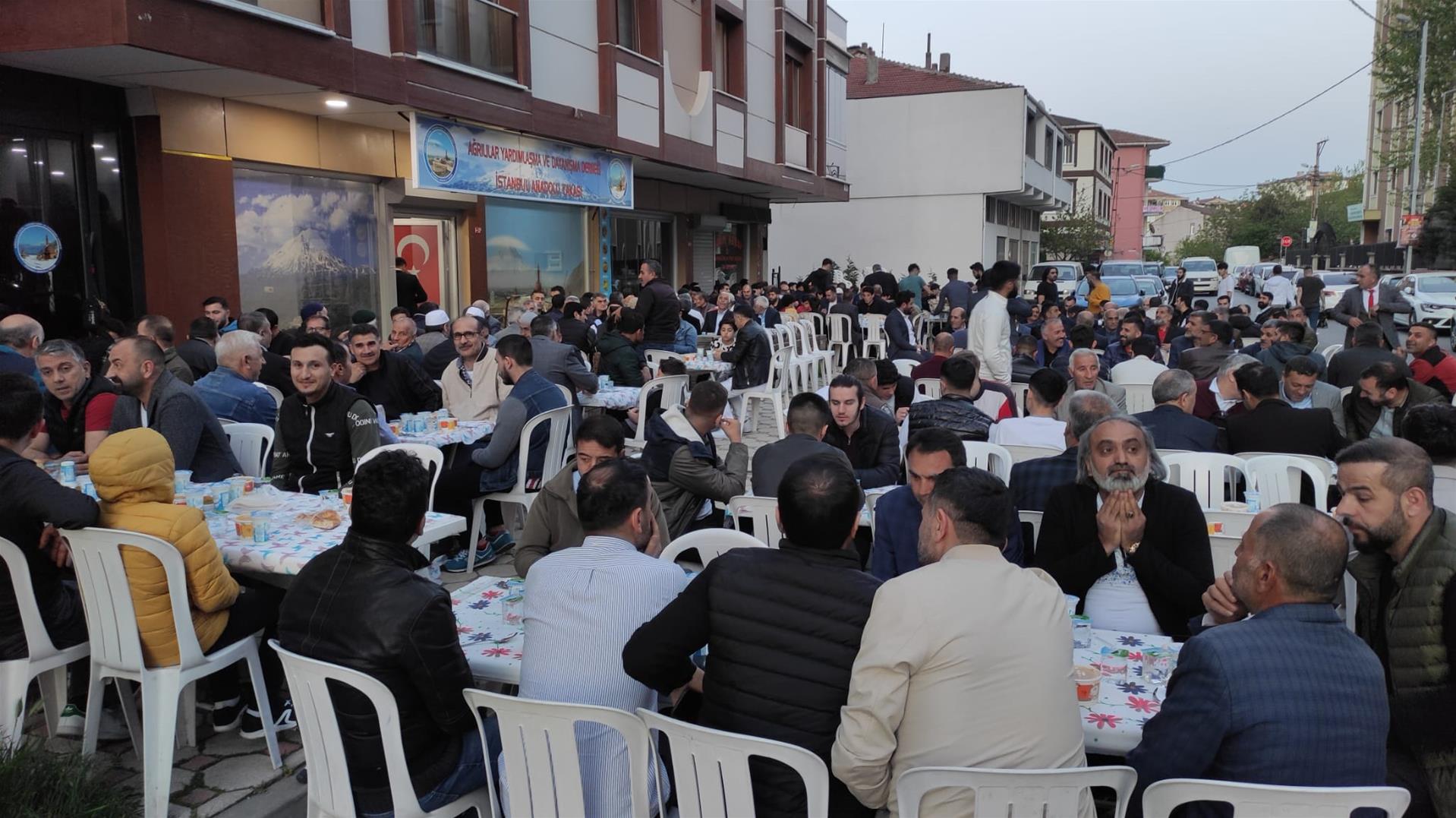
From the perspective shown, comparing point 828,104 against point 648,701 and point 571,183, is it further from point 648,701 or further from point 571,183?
point 648,701

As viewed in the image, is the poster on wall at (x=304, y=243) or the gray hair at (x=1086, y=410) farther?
the poster on wall at (x=304, y=243)

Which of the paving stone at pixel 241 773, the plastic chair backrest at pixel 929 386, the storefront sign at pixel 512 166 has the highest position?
the storefront sign at pixel 512 166

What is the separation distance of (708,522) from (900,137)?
3025 centimetres

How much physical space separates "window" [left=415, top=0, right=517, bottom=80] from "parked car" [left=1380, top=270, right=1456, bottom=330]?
66.3 feet

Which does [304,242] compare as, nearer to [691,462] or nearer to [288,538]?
[288,538]

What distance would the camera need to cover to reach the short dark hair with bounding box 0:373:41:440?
12.5ft

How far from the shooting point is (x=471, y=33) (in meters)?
11.1

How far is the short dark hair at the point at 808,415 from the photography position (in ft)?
15.8

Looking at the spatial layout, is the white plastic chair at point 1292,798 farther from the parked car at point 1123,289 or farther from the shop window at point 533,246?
the parked car at point 1123,289

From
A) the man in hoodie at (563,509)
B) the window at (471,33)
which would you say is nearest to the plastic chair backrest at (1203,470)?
the man in hoodie at (563,509)

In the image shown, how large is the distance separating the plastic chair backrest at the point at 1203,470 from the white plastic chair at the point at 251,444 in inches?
202

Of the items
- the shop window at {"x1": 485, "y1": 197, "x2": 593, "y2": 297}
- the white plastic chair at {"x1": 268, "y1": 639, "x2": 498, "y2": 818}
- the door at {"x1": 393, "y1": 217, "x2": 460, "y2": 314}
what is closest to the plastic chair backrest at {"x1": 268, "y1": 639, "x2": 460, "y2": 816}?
the white plastic chair at {"x1": 268, "y1": 639, "x2": 498, "y2": 818}

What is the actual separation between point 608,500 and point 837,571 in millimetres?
763

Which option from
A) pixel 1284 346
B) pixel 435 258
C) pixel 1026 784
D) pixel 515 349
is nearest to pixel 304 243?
pixel 435 258
